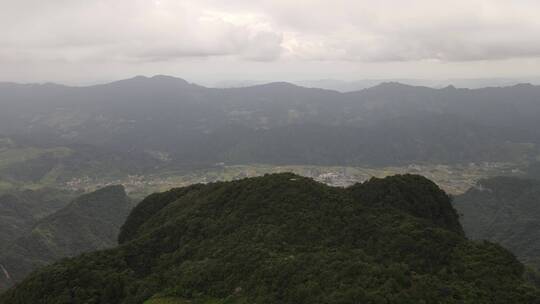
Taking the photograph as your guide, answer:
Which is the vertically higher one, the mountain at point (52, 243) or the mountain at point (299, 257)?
the mountain at point (299, 257)

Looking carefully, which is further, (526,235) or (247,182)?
(526,235)

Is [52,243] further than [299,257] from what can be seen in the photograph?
Yes

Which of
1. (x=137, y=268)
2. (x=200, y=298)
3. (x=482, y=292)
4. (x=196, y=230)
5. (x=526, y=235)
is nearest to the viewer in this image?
(x=482, y=292)

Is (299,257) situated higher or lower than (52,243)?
higher

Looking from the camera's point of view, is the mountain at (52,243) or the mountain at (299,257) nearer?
the mountain at (299,257)

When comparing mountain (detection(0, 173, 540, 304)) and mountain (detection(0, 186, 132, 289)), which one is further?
mountain (detection(0, 186, 132, 289))

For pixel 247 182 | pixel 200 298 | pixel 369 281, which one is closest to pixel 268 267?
pixel 200 298

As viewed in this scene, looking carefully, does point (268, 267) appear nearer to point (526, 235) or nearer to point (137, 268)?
point (137, 268)

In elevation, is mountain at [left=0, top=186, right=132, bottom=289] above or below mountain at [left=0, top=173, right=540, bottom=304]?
below
